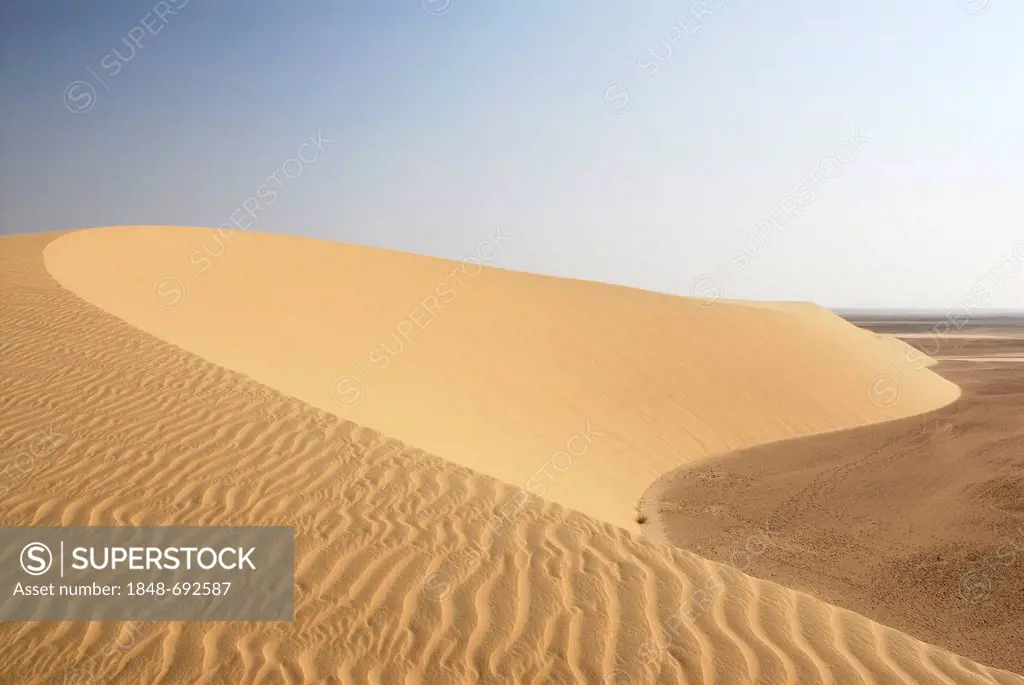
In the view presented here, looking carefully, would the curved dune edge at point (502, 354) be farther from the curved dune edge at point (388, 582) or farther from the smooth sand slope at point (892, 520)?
the curved dune edge at point (388, 582)

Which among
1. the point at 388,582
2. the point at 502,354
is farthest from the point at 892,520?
the point at 502,354

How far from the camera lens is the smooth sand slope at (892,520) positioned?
6633 mm

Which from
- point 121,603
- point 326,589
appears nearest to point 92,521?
point 121,603

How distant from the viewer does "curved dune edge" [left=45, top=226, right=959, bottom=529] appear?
1202 cm

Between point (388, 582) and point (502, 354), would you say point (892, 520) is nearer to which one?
point (388, 582)

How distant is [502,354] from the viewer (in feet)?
56.9

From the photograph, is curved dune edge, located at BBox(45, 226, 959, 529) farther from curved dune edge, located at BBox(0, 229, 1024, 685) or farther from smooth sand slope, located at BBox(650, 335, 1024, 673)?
curved dune edge, located at BBox(0, 229, 1024, 685)

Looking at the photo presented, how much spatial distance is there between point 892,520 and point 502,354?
10.0 metres

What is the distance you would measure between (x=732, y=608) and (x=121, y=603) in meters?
4.35

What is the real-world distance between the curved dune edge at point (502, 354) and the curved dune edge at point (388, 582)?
2.46 metres

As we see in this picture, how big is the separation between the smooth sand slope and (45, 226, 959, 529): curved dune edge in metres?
1.40

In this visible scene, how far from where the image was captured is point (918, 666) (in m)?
4.09

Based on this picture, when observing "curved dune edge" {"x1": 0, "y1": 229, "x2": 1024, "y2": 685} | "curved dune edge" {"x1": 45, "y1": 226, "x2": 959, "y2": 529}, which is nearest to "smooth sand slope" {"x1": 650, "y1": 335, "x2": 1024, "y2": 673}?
"curved dune edge" {"x1": 45, "y1": 226, "x2": 959, "y2": 529}

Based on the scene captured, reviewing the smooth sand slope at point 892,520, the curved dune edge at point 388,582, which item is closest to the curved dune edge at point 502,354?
the smooth sand slope at point 892,520
